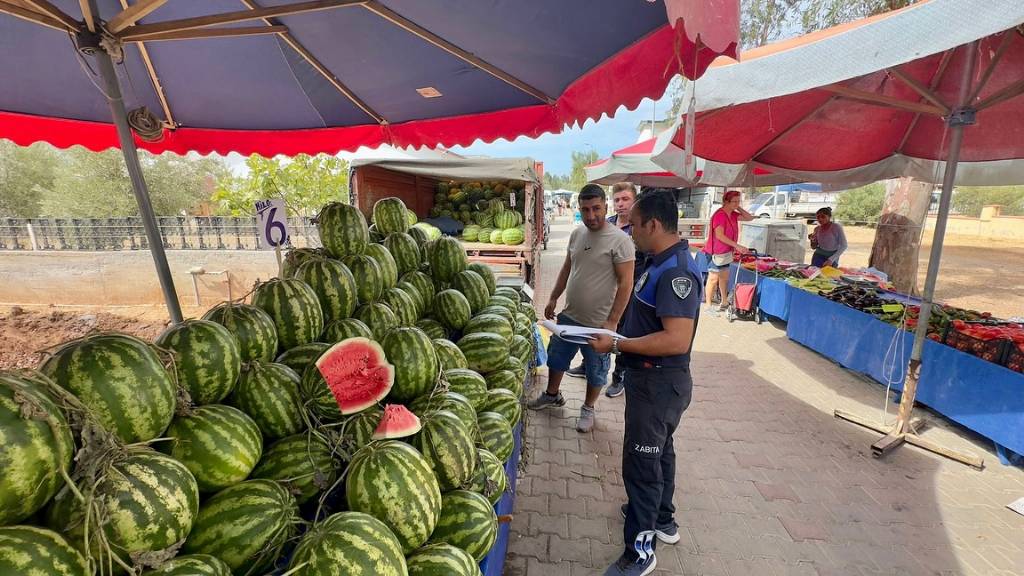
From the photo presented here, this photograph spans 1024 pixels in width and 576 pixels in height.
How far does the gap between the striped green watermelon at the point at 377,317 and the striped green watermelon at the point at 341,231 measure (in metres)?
0.35

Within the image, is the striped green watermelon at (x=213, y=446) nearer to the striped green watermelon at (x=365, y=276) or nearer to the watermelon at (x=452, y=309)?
the striped green watermelon at (x=365, y=276)

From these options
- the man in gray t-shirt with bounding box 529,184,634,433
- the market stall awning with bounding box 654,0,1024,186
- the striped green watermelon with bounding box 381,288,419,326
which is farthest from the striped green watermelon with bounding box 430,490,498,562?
the market stall awning with bounding box 654,0,1024,186

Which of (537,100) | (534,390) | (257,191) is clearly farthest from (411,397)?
(257,191)

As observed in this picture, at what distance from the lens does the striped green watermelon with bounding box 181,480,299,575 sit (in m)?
1.09

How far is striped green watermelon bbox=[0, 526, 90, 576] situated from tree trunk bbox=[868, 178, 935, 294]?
10856 mm

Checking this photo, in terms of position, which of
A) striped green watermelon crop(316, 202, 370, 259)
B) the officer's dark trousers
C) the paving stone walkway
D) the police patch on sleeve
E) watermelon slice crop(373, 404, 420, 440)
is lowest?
the paving stone walkway

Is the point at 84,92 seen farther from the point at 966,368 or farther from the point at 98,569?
the point at 966,368

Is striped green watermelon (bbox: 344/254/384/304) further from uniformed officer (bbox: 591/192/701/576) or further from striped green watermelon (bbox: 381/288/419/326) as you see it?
uniformed officer (bbox: 591/192/701/576)

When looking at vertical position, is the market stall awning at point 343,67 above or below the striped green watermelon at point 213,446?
above

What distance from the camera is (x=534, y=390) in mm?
5457

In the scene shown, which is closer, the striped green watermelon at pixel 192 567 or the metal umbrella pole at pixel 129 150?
the striped green watermelon at pixel 192 567

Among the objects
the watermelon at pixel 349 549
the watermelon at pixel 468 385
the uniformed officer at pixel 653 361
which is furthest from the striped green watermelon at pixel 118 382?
the uniformed officer at pixel 653 361

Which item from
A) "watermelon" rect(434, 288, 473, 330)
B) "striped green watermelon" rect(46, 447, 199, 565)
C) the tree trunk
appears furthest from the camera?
the tree trunk

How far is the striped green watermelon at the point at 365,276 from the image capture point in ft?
7.48
